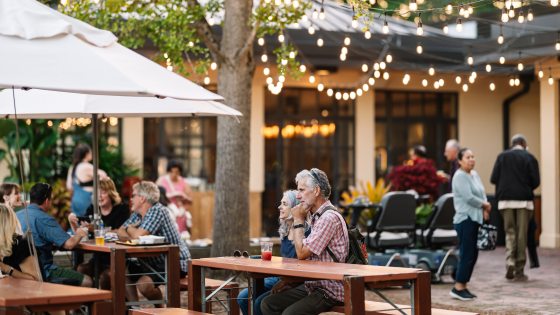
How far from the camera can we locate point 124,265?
380 inches

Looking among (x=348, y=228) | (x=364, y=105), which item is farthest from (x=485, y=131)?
(x=348, y=228)

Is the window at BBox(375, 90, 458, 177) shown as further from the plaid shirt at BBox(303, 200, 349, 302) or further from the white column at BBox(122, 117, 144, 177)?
the plaid shirt at BBox(303, 200, 349, 302)

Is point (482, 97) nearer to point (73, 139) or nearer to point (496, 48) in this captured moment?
point (496, 48)

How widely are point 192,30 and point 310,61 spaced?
6390mm

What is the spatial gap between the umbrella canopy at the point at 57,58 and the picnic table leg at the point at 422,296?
6.43 ft

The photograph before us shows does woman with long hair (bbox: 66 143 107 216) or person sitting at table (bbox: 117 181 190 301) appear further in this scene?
woman with long hair (bbox: 66 143 107 216)

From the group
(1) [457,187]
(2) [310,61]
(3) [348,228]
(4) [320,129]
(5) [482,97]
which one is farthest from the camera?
(5) [482,97]

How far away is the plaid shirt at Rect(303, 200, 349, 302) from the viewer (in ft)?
26.1

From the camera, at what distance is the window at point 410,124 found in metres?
22.0

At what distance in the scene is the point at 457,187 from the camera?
12.6 metres

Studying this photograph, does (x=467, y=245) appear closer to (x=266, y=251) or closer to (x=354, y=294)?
(x=266, y=251)

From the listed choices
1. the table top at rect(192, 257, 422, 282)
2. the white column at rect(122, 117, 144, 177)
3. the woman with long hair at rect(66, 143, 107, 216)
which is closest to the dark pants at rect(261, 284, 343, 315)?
the table top at rect(192, 257, 422, 282)

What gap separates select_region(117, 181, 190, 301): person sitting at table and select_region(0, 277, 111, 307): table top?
11.0 feet

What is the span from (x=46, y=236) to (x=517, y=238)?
691cm
